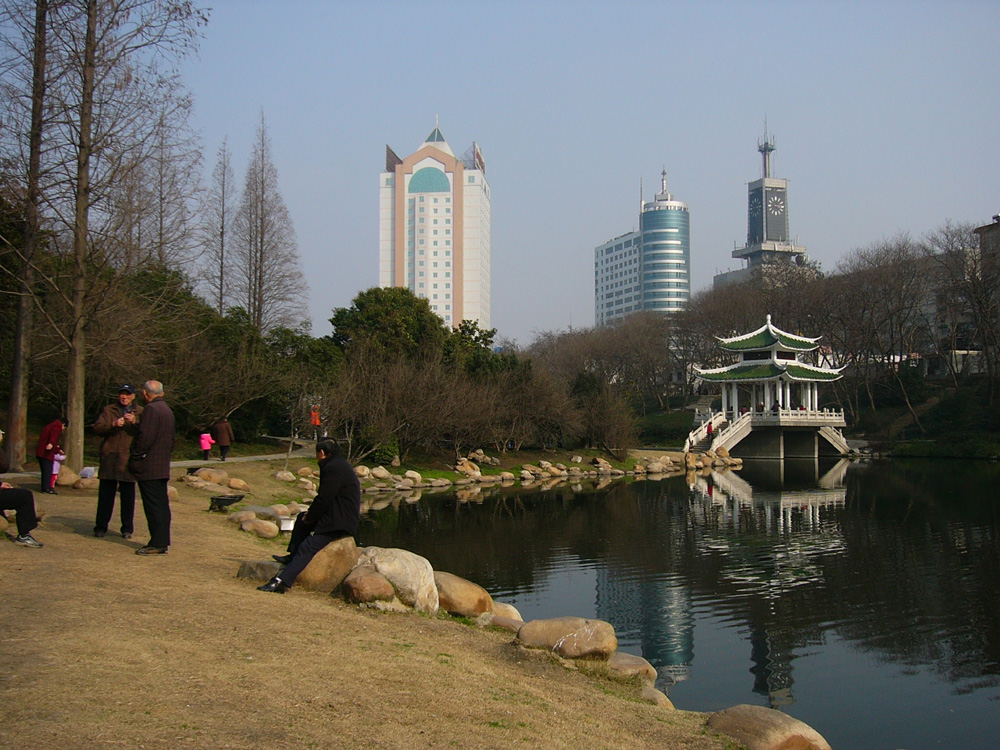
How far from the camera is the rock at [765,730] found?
5.09m

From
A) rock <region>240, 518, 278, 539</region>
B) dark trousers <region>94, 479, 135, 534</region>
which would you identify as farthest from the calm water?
dark trousers <region>94, 479, 135, 534</region>

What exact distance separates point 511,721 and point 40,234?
1328 centimetres

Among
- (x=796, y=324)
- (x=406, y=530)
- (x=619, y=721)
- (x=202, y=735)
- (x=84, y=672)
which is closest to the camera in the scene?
(x=202, y=735)

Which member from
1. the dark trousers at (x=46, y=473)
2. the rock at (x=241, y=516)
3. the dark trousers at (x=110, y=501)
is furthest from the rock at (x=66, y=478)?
the dark trousers at (x=110, y=501)

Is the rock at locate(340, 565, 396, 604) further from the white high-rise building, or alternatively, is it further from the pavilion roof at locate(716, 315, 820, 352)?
the white high-rise building

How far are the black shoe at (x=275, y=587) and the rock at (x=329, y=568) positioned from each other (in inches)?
7.0

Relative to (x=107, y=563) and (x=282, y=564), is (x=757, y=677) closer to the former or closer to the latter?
(x=282, y=564)

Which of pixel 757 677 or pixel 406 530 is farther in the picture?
pixel 406 530

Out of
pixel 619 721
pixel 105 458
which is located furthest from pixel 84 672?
pixel 105 458

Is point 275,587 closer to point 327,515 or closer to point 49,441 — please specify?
point 327,515

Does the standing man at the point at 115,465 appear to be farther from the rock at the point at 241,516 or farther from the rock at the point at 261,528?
the rock at the point at 241,516

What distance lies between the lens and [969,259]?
1832 inches

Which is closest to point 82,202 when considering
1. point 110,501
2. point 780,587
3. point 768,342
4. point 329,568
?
point 110,501

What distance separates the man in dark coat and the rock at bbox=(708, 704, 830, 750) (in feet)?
11.3
